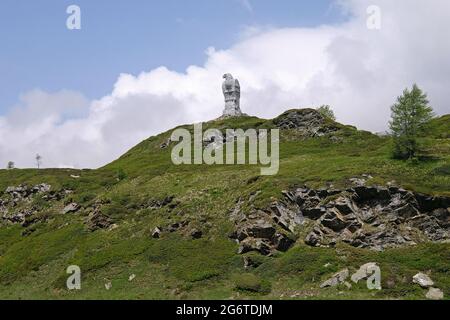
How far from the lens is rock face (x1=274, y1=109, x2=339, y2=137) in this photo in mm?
112625

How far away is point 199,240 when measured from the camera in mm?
66000

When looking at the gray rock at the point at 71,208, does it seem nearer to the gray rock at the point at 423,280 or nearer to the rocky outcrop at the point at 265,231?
the rocky outcrop at the point at 265,231

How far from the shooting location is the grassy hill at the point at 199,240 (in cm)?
5281

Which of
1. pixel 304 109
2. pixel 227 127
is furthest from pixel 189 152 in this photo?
pixel 304 109

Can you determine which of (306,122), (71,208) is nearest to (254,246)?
(71,208)

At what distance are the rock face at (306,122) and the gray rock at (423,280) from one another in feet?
211

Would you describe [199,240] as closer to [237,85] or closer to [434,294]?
[434,294]

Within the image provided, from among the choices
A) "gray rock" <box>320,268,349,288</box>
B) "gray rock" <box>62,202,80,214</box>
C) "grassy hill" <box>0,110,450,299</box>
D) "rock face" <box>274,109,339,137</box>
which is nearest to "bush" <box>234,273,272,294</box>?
"grassy hill" <box>0,110,450,299</box>

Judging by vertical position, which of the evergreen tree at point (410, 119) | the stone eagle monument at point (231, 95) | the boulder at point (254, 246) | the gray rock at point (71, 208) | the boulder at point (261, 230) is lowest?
the boulder at point (254, 246)

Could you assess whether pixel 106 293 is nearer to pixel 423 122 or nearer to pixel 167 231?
pixel 167 231

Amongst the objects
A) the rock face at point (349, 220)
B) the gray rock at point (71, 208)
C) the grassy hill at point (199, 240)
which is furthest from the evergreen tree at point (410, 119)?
the gray rock at point (71, 208)

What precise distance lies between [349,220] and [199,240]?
1823cm

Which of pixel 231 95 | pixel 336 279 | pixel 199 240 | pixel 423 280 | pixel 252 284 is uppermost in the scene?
pixel 231 95

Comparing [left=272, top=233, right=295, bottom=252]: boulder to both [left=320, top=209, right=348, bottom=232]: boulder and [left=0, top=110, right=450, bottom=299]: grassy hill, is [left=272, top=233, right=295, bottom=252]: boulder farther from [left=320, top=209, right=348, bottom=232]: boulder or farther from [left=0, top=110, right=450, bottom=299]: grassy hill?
[left=320, top=209, right=348, bottom=232]: boulder
